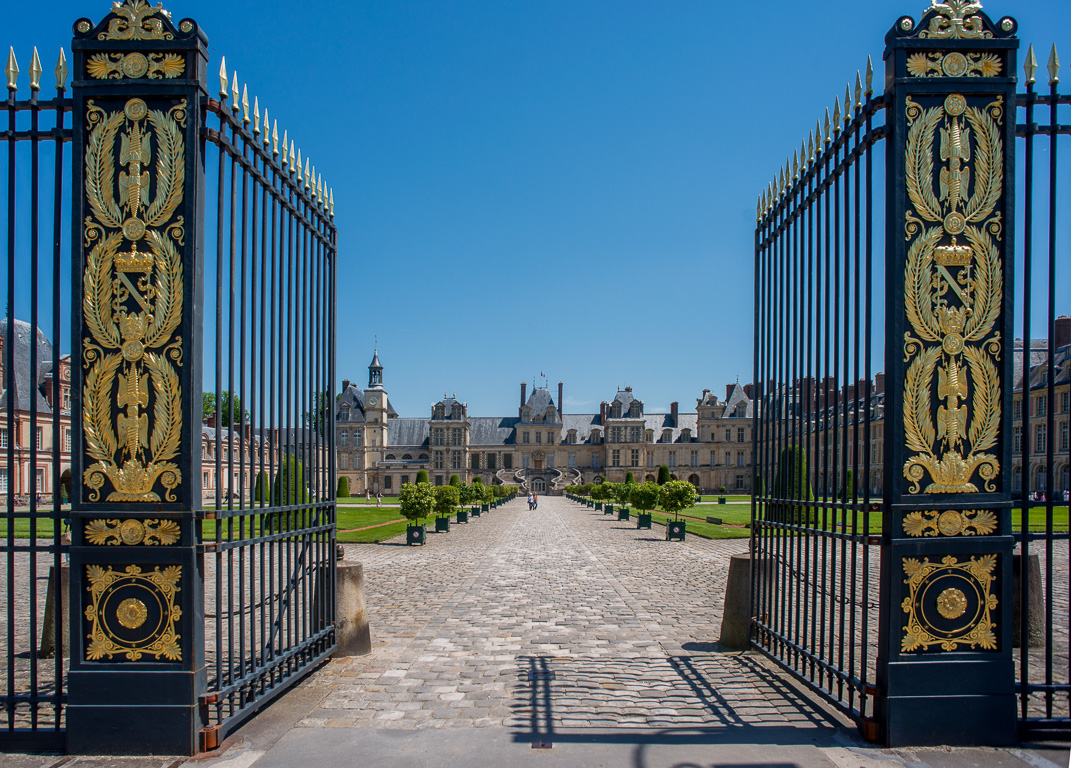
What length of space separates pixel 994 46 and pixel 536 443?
8260 centimetres

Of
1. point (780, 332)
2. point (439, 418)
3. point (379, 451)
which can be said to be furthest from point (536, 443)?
point (780, 332)

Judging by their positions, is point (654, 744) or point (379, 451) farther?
point (379, 451)

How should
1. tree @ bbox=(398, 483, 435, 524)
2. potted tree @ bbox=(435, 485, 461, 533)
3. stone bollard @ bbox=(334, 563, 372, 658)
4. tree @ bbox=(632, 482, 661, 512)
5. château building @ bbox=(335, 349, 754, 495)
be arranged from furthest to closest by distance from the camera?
château building @ bbox=(335, 349, 754, 495) → tree @ bbox=(632, 482, 661, 512) → potted tree @ bbox=(435, 485, 461, 533) → tree @ bbox=(398, 483, 435, 524) → stone bollard @ bbox=(334, 563, 372, 658)

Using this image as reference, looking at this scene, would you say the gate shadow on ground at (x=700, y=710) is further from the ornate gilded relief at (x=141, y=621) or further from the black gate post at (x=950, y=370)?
the ornate gilded relief at (x=141, y=621)

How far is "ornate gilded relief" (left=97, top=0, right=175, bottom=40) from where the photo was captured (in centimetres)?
441

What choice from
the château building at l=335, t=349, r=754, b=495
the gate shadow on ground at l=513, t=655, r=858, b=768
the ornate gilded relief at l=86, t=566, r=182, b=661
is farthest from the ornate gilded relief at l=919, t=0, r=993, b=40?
the château building at l=335, t=349, r=754, b=495

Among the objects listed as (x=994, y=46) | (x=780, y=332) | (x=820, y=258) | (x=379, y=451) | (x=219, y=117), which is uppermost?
(x=994, y=46)

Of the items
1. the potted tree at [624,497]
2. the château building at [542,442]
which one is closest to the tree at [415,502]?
the potted tree at [624,497]

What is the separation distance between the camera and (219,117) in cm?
459

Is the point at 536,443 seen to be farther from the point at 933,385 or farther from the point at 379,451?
the point at 933,385

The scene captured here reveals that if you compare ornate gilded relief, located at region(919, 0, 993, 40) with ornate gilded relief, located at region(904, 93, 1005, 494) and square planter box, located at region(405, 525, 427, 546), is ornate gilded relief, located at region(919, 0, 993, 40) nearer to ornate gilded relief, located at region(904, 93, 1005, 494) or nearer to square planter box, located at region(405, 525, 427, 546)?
ornate gilded relief, located at region(904, 93, 1005, 494)

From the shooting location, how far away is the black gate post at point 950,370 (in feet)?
14.4

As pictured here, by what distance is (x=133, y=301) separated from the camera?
172 inches

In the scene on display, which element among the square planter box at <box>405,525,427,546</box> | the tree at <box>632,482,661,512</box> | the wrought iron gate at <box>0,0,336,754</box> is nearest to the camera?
the wrought iron gate at <box>0,0,336,754</box>
